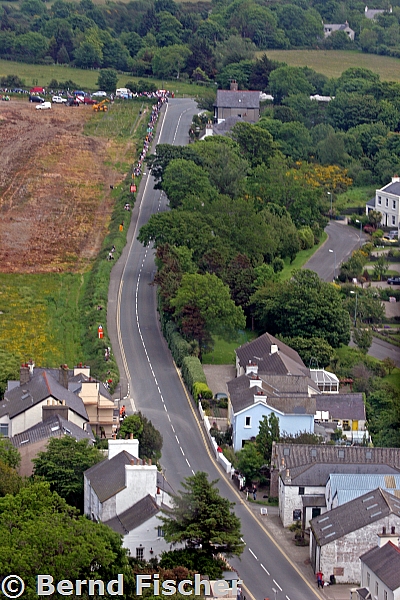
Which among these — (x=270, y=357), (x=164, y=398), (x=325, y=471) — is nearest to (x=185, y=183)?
(x=270, y=357)

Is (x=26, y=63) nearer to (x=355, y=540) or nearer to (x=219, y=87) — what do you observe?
(x=219, y=87)

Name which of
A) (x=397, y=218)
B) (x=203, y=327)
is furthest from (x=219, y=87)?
(x=203, y=327)

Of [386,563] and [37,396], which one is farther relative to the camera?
[37,396]

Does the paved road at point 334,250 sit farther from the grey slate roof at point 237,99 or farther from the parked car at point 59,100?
the parked car at point 59,100

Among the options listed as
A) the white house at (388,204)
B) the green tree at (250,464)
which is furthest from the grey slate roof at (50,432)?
the white house at (388,204)

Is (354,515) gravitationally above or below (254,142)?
below

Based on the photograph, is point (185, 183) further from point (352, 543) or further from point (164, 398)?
point (352, 543)

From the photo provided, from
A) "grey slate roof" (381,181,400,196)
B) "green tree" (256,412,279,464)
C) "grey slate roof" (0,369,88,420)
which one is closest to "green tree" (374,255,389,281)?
"grey slate roof" (381,181,400,196)
